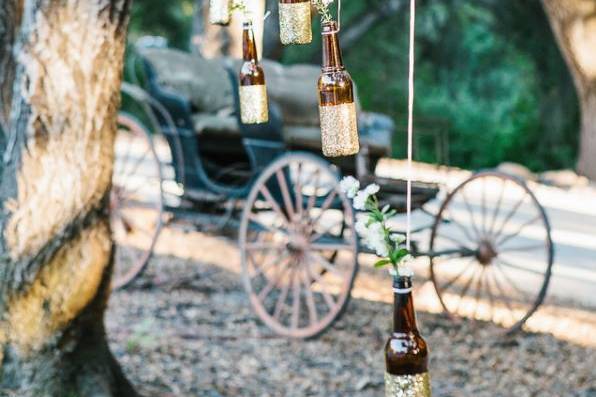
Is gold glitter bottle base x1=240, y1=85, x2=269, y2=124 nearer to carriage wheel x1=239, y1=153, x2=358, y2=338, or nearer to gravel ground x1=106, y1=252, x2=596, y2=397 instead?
gravel ground x1=106, y1=252, x2=596, y2=397

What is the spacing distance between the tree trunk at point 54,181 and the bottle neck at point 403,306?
1.88 m

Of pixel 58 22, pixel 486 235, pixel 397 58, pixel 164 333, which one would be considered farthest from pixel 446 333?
pixel 397 58

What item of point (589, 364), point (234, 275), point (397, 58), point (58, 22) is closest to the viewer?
point (58, 22)

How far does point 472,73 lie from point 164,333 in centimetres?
1293

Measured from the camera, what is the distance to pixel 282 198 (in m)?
6.07

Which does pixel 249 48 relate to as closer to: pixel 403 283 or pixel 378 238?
pixel 378 238

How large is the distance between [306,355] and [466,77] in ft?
42.3

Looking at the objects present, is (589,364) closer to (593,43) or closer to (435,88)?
(593,43)

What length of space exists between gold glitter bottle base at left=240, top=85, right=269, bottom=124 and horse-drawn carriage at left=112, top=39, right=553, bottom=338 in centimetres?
194

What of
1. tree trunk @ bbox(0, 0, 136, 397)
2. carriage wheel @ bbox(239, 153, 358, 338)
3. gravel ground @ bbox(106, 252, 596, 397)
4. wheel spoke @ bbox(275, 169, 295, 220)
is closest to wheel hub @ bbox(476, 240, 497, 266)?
gravel ground @ bbox(106, 252, 596, 397)

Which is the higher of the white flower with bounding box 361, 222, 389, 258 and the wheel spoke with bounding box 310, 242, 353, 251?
the white flower with bounding box 361, 222, 389, 258

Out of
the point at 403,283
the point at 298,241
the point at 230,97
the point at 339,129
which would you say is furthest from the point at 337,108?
the point at 230,97

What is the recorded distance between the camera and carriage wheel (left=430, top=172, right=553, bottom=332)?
19.1 feet

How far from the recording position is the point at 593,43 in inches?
424
